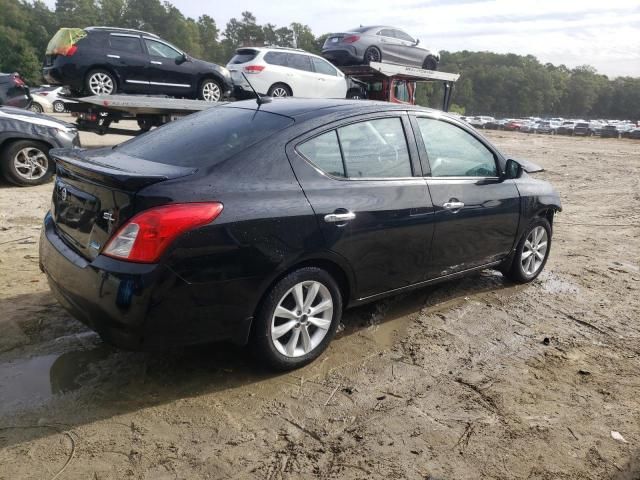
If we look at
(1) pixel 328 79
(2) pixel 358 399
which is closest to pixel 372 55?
(1) pixel 328 79

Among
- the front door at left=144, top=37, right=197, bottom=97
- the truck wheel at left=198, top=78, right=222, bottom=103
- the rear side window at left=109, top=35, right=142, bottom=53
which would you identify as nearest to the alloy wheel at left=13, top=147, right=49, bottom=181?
the rear side window at left=109, top=35, right=142, bottom=53

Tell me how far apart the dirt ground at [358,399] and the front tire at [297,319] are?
13cm

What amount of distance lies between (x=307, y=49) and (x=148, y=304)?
349 feet

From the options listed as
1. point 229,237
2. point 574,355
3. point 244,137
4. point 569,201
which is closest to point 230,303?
point 229,237

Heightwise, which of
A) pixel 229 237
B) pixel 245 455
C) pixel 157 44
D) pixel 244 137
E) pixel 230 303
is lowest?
pixel 245 455

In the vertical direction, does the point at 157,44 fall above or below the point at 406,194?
above

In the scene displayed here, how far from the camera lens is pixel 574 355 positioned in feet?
12.5

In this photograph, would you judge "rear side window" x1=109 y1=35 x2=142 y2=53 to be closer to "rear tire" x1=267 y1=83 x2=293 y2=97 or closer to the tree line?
"rear tire" x1=267 y1=83 x2=293 y2=97

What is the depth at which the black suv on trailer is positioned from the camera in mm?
10578

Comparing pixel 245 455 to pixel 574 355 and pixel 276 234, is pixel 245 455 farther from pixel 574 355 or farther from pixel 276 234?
pixel 574 355

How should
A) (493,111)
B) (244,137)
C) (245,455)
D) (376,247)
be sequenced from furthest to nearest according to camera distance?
(493,111) → (376,247) → (244,137) → (245,455)

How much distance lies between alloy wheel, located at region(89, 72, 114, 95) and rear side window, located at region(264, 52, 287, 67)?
144 inches

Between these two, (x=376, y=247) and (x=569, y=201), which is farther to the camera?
(x=569, y=201)

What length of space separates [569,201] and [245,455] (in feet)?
28.8
